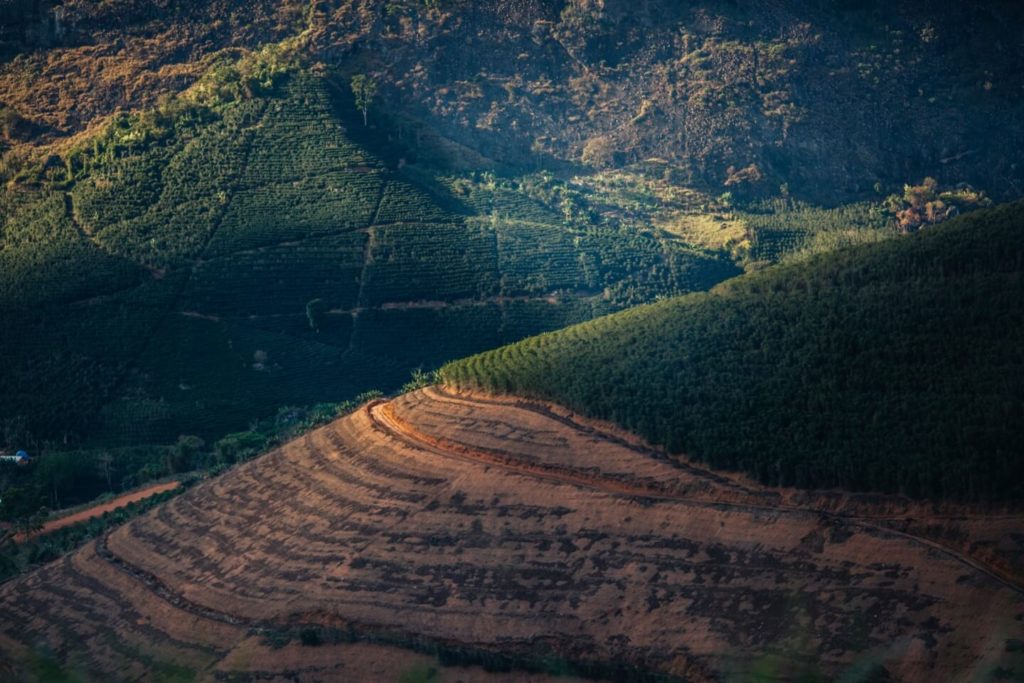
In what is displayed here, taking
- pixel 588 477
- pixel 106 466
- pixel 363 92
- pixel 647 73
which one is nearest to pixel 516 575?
pixel 588 477

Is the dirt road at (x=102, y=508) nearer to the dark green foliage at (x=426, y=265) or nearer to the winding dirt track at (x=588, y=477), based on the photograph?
the winding dirt track at (x=588, y=477)

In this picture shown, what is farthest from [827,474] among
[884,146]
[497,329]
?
[884,146]

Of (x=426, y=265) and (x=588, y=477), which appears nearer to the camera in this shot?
(x=588, y=477)

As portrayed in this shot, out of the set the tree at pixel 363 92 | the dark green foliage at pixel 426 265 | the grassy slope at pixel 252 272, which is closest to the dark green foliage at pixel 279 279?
the grassy slope at pixel 252 272

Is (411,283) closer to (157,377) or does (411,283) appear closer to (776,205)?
(157,377)

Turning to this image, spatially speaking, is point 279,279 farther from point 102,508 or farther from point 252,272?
point 102,508

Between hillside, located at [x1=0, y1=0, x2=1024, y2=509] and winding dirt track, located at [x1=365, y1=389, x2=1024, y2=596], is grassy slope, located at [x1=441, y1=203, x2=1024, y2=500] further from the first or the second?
hillside, located at [x1=0, y1=0, x2=1024, y2=509]

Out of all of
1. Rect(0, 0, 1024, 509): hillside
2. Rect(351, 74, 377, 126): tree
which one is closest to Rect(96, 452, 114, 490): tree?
Rect(0, 0, 1024, 509): hillside
